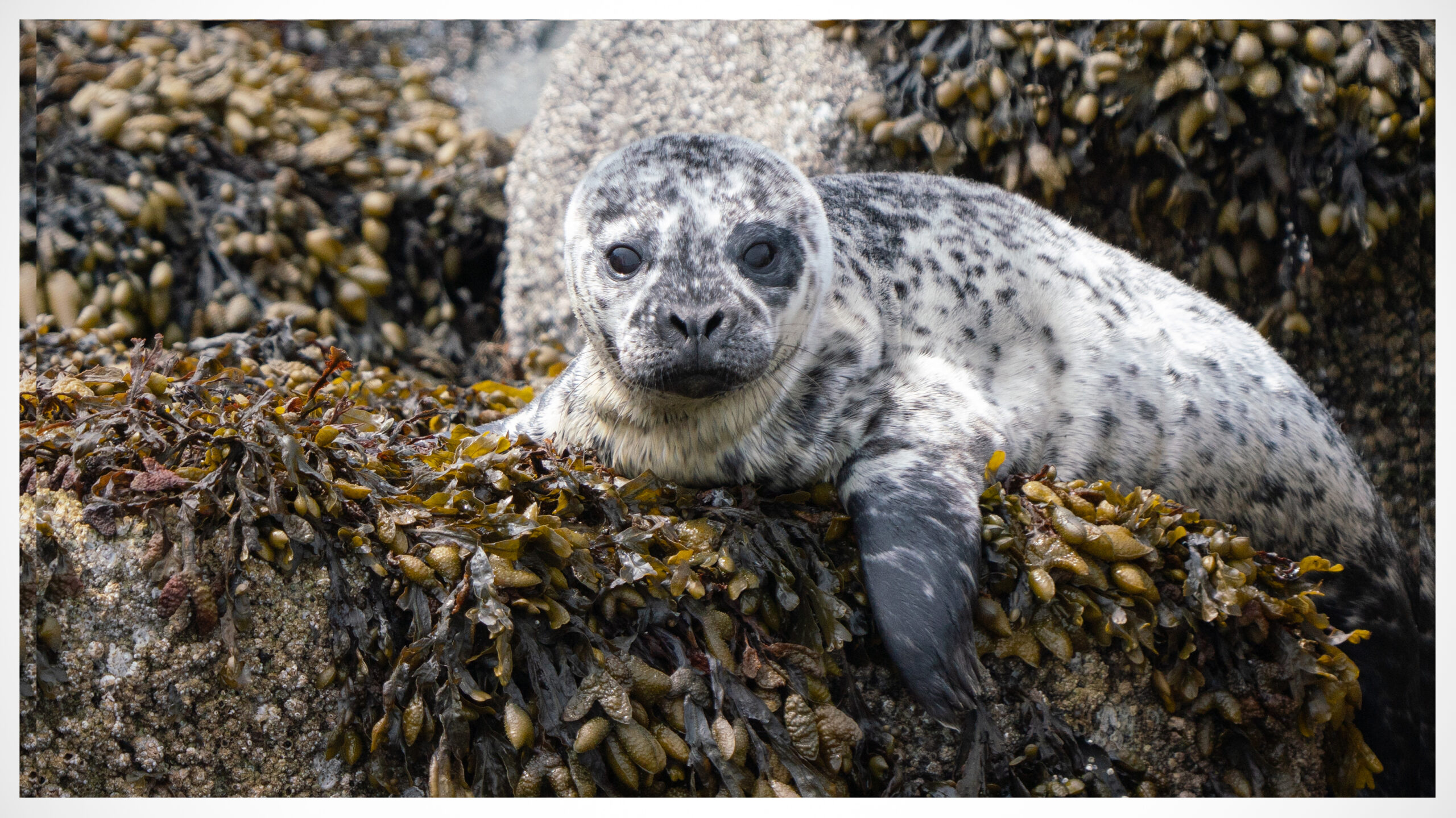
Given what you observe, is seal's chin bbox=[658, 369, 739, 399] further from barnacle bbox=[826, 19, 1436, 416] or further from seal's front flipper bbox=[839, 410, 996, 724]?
barnacle bbox=[826, 19, 1436, 416]

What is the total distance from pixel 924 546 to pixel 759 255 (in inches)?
28.2

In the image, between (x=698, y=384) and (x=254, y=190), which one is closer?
(x=698, y=384)

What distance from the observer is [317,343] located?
3.78 metres

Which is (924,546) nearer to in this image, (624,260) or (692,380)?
(692,380)

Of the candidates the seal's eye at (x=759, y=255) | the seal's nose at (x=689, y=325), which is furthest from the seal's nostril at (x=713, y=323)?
the seal's eye at (x=759, y=255)

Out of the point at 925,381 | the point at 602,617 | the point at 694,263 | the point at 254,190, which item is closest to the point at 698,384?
the point at 694,263

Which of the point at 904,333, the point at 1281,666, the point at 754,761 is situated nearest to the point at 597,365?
the point at 904,333

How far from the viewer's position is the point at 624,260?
2.42 m

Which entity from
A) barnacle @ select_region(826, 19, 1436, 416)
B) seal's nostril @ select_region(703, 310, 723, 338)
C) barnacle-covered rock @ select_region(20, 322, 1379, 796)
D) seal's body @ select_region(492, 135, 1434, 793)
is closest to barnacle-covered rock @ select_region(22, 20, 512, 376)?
barnacle-covered rock @ select_region(20, 322, 1379, 796)

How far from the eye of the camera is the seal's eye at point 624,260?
7.91 feet
